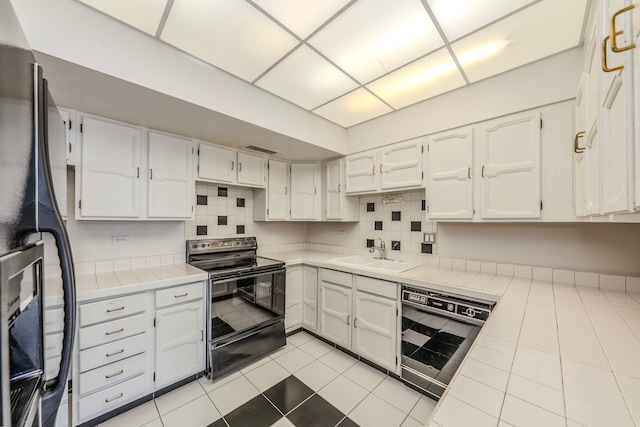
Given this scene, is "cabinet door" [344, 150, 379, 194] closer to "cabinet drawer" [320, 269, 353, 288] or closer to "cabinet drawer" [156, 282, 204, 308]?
"cabinet drawer" [320, 269, 353, 288]

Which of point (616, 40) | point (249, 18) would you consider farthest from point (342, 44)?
point (616, 40)

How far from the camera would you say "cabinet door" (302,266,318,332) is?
260 centimetres

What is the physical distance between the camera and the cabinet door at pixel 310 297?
8.52ft

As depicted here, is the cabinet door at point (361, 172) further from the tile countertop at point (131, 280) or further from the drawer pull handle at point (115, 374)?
the drawer pull handle at point (115, 374)

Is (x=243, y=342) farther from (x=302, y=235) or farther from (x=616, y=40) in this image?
(x=616, y=40)

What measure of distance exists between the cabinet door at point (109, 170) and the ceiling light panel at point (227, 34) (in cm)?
86

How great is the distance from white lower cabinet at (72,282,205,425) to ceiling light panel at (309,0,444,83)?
1995mm

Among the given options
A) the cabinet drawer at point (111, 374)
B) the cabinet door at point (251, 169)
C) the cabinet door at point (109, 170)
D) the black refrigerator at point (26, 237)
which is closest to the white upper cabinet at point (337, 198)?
the cabinet door at point (251, 169)

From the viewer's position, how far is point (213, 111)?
5.62 ft

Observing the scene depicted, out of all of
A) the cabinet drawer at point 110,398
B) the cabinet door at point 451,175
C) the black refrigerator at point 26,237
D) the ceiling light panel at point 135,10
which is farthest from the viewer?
the cabinet door at point 451,175

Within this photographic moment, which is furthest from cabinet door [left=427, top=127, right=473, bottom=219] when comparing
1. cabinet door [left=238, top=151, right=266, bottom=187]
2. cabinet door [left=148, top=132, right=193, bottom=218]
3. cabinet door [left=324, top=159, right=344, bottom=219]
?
cabinet door [left=148, top=132, right=193, bottom=218]

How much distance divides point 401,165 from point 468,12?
3.97ft

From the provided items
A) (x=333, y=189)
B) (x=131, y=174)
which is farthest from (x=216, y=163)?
(x=333, y=189)

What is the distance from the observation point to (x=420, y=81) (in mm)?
1900
